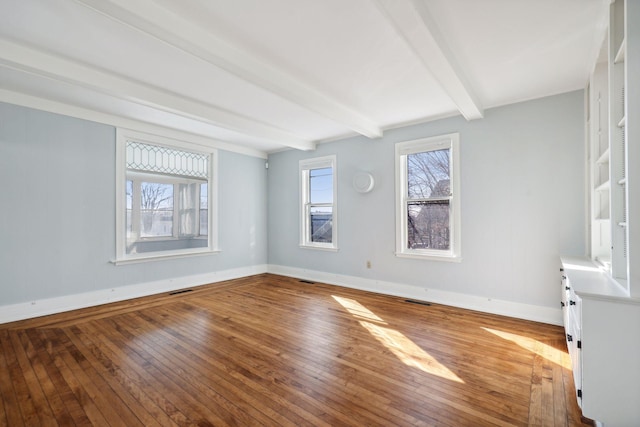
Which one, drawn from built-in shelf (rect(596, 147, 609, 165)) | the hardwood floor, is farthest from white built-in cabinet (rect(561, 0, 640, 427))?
built-in shelf (rect(596, 147, 609, 165))

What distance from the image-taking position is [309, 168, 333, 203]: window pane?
18.2ft

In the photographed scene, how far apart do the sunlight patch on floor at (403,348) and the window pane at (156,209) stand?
3.41 meters

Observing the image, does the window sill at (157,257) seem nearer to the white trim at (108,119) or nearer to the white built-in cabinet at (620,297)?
the white trim at (108,119)

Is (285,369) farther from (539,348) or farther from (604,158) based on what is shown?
(604,158)

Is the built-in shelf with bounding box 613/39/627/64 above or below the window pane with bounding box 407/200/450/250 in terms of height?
above

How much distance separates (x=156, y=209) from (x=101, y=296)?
1.48m

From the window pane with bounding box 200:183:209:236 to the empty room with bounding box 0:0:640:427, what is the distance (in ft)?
0.12

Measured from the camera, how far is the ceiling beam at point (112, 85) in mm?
2494

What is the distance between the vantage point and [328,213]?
218 inches

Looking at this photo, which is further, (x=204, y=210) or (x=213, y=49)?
(x=204, y=210)

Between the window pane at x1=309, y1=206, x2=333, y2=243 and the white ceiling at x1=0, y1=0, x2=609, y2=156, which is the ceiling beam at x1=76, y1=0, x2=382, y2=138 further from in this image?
the window pane at x1=309, y1=206, x2=333, y2=243

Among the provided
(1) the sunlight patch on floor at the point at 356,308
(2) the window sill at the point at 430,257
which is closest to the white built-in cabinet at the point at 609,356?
(1) the sunlight patch on floor at the point at 356,308

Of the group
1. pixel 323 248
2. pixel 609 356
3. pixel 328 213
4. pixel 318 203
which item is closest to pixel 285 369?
pixel 609 356

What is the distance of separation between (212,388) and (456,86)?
335cm
